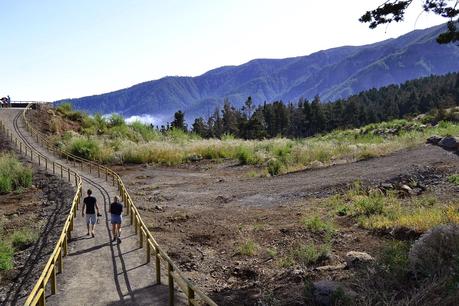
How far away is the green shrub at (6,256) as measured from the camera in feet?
45.0

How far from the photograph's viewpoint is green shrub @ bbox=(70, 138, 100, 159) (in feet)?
129

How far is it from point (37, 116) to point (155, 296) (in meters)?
48.1

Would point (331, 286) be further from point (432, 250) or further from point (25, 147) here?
point (25, 147)

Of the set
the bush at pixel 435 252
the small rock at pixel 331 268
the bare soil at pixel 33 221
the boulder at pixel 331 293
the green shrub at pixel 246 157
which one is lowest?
the green shrub at pixel 246 157

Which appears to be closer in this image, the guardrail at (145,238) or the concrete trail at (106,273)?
the guardrail at (145,238)

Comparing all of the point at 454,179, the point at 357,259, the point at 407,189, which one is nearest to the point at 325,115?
the point at 454,179

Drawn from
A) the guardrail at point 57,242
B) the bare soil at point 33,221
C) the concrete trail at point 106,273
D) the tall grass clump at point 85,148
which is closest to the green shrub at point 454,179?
the concrete trail at point 106,273

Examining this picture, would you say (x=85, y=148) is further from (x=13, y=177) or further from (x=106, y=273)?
(x=106, y=273)

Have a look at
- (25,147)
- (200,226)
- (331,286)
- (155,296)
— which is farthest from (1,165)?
(331,286)

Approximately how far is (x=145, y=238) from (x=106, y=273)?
5.68 feet

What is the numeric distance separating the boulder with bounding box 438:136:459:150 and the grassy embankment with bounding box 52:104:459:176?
2.23 m

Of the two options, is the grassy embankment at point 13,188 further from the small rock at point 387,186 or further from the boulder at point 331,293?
the small rock at point 387,186

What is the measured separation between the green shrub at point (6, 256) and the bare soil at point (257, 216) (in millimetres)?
4343

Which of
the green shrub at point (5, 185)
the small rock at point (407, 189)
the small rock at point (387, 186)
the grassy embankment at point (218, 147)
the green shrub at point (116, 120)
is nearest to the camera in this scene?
the small rock at point (407, 189)
